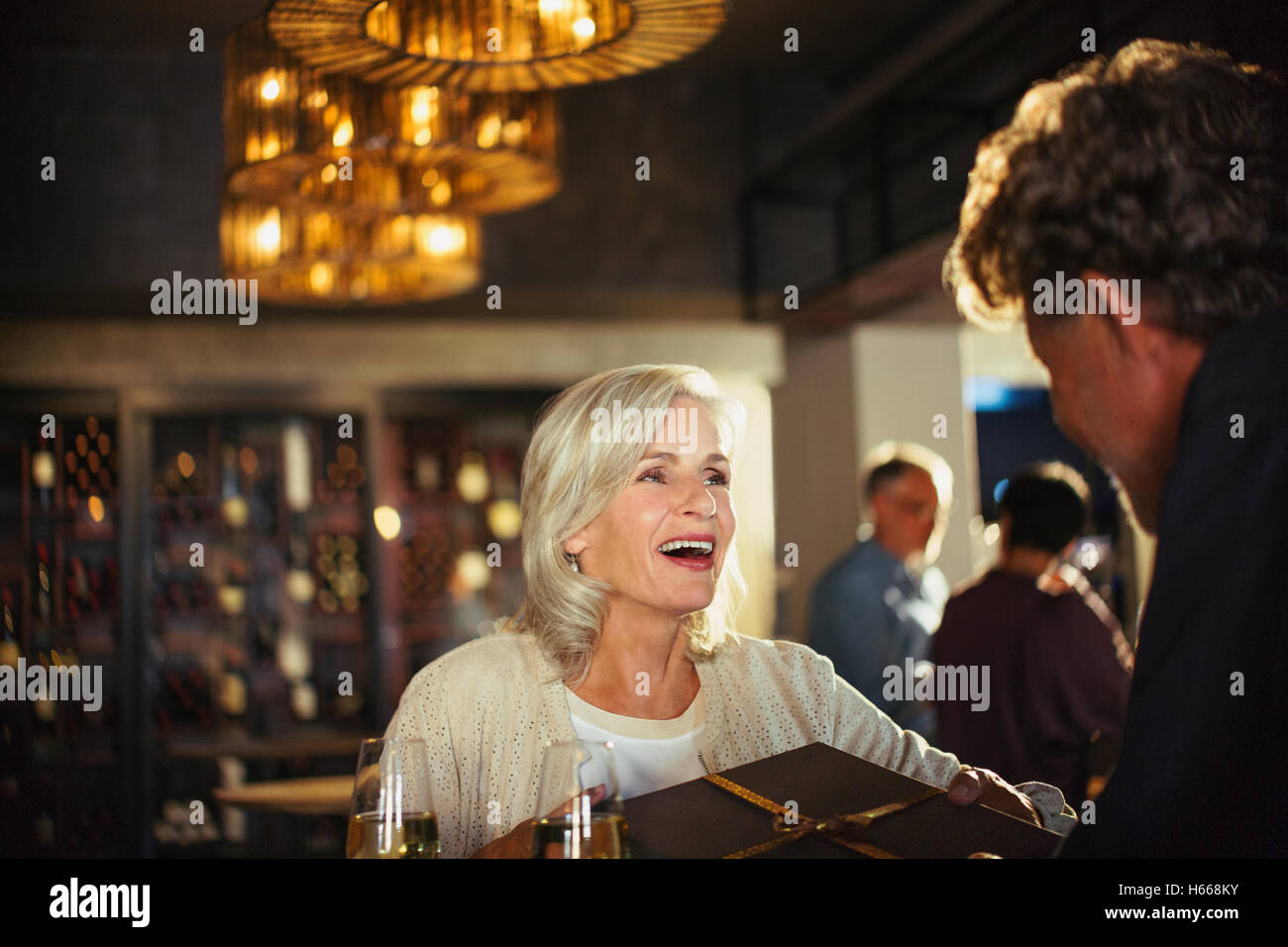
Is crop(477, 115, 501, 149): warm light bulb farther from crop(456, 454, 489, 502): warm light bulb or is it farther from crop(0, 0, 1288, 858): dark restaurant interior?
crop(456, 454, 489, 502): warm light bulb

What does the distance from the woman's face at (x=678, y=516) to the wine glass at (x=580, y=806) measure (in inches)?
21.1

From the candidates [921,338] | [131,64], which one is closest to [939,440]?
[921,338]

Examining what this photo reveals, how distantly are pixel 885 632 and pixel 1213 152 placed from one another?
8.68 ft

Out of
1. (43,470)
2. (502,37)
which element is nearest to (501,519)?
(43,470)

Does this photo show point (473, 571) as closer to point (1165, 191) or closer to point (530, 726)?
point (530, 726)

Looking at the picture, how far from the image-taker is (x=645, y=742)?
5.04 feet

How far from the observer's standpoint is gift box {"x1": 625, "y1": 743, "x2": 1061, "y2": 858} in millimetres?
1037

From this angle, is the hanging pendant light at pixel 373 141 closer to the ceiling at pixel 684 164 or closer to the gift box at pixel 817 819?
the ceiling at pixel 684 164

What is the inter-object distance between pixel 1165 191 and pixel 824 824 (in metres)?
0.61

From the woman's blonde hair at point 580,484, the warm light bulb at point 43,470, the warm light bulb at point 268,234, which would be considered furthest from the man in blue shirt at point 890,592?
the warm light bulb at point 43,470

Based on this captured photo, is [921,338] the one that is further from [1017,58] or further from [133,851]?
[133,851]

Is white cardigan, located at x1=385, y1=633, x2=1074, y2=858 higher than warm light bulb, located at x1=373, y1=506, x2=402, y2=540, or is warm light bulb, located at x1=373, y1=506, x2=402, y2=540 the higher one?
warm light bulb, located at x1=373, y1=506, x2=402, y2=540

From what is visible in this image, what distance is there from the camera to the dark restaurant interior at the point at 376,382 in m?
4.73

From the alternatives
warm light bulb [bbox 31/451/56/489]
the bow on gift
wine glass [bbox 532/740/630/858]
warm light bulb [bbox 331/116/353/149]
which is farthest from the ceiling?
wine glass [bbox 532/740/630/858]
